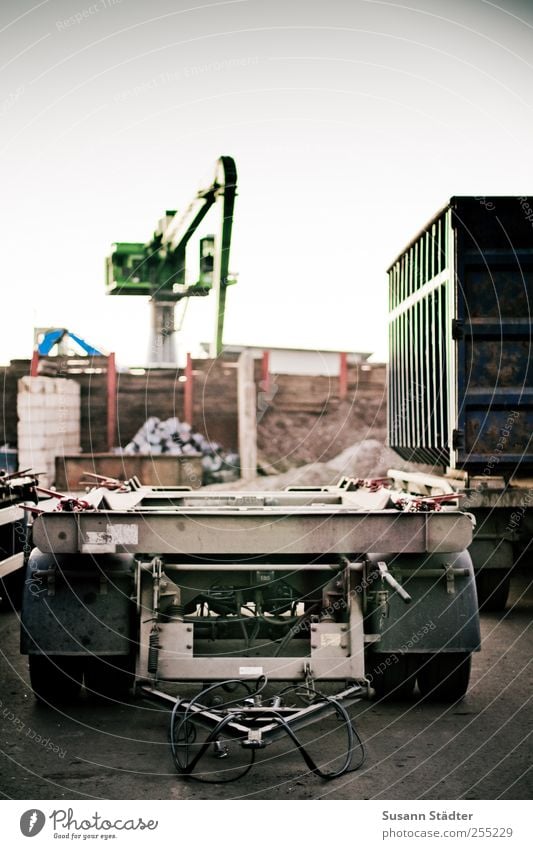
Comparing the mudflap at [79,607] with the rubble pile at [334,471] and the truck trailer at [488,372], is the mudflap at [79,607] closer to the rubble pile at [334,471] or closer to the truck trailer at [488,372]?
the truck trailer at [488,372]

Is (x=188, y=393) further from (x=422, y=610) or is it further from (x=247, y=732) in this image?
(x=247, y=732)

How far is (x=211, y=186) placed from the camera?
39.4 feet

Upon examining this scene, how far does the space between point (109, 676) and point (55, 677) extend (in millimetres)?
284

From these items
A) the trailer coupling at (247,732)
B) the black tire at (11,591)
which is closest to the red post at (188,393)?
the black tire at (11,591)

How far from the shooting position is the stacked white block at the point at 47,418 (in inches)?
845

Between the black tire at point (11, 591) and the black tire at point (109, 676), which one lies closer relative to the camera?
the black tire at point (109, 676)

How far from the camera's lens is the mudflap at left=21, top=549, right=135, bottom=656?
5.45 metres

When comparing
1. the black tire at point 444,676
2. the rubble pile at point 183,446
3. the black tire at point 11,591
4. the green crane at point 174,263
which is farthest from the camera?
the rubble pile at point 183,446

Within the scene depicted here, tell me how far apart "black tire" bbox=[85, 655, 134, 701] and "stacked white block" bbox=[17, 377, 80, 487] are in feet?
50.8

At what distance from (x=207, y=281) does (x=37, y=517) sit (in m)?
6.52

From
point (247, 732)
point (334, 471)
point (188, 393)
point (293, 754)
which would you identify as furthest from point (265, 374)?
point (247, 732)

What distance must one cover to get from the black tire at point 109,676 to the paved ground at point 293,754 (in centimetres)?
9

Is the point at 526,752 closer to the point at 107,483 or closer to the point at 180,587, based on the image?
the point at 180,587

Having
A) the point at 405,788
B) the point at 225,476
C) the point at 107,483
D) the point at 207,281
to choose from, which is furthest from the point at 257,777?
the point at 225,476
